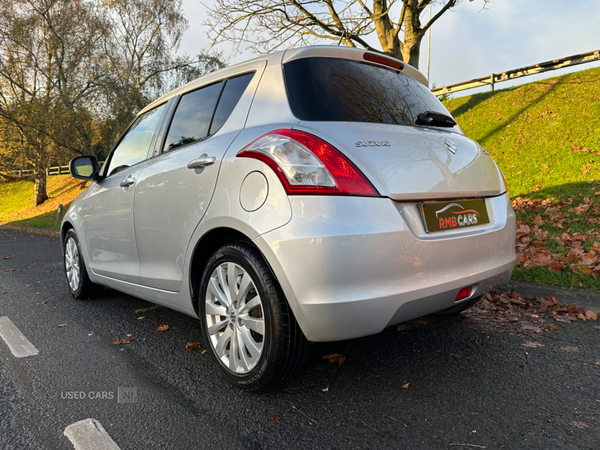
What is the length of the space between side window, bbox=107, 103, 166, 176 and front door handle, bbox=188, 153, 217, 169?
98 cm

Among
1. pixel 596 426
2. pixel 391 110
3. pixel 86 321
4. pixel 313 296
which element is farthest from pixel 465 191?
pixel 86 321

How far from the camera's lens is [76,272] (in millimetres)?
4652

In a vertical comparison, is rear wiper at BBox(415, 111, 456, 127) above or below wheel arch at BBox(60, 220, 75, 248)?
above

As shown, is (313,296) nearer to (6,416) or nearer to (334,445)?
(334,445)

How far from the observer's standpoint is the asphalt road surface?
2.01 m

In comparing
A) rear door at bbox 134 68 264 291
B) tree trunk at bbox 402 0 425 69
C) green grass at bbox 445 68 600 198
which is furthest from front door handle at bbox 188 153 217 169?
tree trunk at bbox 402 0 425 69

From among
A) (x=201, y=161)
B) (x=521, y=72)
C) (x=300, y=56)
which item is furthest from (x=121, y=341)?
(x=521, y=72)

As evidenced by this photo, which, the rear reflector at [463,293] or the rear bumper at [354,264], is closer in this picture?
the rear bumper at [354,264]

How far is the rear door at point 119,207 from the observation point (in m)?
3.47

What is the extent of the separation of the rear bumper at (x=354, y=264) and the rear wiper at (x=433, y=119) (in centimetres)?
75

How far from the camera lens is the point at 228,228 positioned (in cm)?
246

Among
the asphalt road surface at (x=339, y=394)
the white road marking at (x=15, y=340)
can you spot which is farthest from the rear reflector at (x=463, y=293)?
the white road marking at (x=15, y=340)

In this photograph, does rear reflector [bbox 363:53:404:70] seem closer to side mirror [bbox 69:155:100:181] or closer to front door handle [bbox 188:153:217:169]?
front door handle [bbox 188:153:217:169]

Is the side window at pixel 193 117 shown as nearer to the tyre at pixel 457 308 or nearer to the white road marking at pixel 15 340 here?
the white road marking at pixel 15 340
